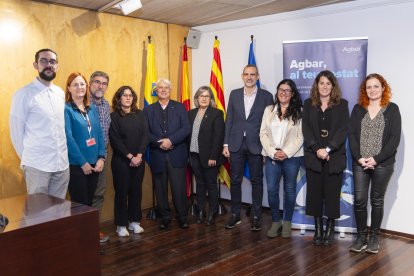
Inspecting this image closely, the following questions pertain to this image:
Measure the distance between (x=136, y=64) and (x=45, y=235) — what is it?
3.09 metres

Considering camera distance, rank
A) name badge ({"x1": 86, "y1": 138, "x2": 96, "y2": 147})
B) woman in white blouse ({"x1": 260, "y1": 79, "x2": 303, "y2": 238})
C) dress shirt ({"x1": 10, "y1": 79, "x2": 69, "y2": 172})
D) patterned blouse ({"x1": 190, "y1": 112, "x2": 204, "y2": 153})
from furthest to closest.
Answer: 1. patterned blouse ({"x1": 190, "y1": 112, "x2": 204, "y2": 153})
2. woman in white blouse ({"x1": 260, "y1": 79, "x2": 303, "y2": 238})
3. name badge ({"x1": 86, "y1": 138, "x2": 96, "y2": 147})
4. dress shirt ({"x1": 10, "y1": 79, "x2": 69, "y2": 172})

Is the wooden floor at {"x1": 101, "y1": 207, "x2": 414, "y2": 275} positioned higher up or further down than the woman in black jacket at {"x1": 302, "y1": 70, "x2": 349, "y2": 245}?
further down

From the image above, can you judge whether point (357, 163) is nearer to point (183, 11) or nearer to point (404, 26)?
point (404, 26)

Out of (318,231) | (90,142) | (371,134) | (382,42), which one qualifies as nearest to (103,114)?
(90,142)

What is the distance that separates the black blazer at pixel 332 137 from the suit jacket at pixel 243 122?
0.57m

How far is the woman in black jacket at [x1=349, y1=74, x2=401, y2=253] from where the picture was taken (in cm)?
333

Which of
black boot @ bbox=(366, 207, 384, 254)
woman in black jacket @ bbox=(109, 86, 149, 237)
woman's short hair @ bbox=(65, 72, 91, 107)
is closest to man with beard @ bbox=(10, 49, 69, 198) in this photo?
woman's short hair @ bbox=(65, 72, 91, 107)

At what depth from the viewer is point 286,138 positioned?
3.81m

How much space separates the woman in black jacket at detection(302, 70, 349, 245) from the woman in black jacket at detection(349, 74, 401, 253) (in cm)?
12

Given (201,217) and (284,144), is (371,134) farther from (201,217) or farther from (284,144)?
(201,217)

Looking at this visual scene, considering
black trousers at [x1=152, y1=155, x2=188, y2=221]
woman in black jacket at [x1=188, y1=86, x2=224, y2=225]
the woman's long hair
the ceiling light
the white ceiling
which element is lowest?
black trousers at [x1=152, y1=155, x2=188, y2=221]

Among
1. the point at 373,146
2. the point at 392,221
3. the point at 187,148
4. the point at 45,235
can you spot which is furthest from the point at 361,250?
the point at 45,235

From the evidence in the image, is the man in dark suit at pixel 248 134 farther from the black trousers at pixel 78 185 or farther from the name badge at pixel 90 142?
the black trousers at pixel 78 185

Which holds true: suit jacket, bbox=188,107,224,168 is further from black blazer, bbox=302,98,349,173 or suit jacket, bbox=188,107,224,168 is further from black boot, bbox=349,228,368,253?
black boot, bbox=349,228,368,253
